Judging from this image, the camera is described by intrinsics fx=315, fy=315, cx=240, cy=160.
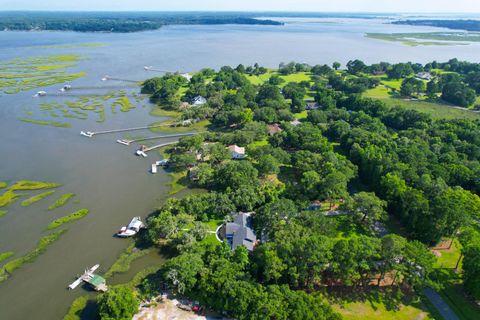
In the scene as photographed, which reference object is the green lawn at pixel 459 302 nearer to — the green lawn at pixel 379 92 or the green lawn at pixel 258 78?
the green lawn at pixel 379 92

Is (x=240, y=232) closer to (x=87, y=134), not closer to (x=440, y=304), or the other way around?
(x=440, y=304)

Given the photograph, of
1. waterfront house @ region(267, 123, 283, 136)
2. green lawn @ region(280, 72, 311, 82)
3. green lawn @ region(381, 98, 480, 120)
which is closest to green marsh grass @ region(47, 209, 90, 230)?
waterfront house @ region(267, 123, 283, 136)

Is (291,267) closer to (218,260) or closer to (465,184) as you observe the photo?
(218,260)

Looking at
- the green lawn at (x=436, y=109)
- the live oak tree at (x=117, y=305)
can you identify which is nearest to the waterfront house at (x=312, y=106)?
the green lawn at (x=436, y=109)

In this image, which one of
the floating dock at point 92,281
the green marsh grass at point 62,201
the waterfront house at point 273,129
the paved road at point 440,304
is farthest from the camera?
the waterfront house at point 273,129

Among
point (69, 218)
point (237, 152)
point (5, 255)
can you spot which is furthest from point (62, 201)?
point (237, 152)

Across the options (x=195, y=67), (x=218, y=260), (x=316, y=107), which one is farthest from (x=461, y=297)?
(x=195, y=67)
